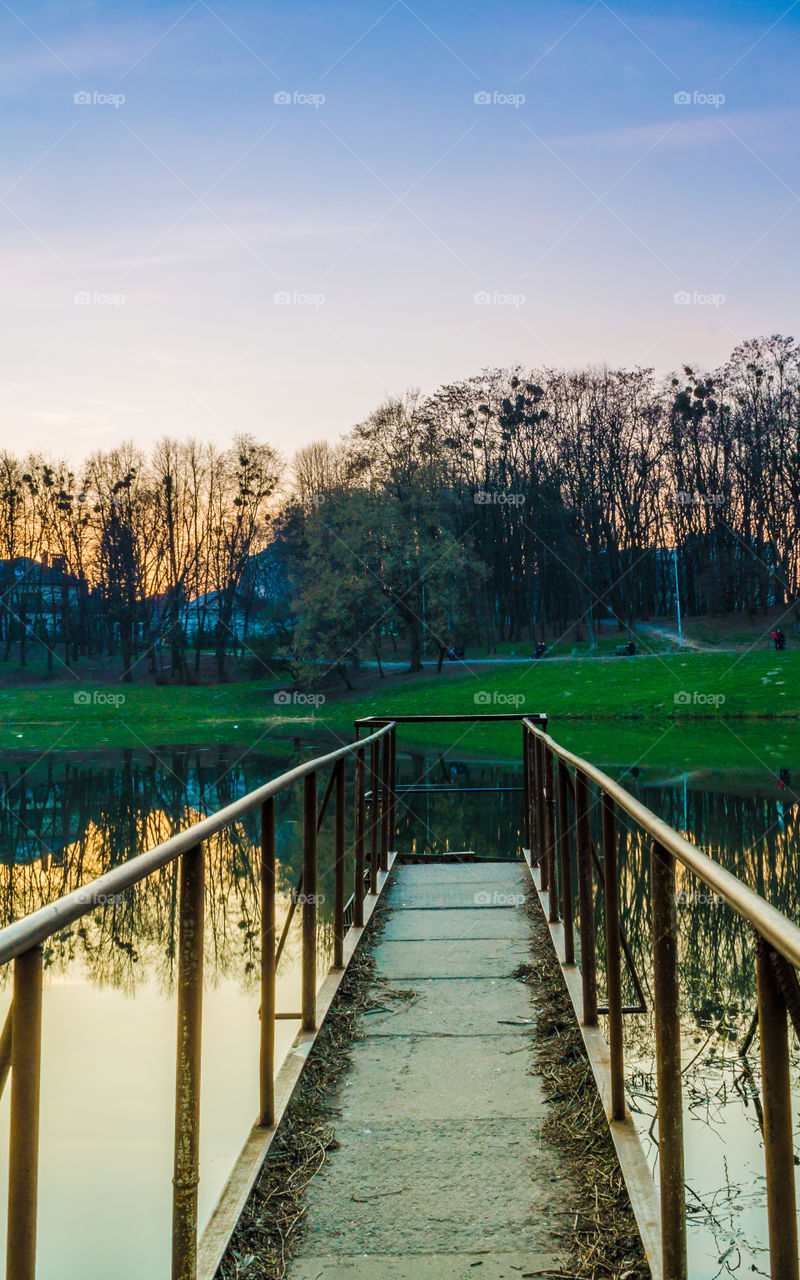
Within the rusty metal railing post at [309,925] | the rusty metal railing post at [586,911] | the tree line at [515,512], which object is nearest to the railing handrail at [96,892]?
the rusty metal railing post at [309,925]

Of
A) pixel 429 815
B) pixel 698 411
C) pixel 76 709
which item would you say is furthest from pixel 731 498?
pixel 429 815

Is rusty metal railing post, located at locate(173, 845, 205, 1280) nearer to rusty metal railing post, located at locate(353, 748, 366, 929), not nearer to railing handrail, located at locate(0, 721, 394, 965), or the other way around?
railing handrail, located at locate(0, 721, 394, 965)

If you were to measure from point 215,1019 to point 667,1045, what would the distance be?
4501 mm

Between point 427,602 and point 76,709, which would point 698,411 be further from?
point 76,709

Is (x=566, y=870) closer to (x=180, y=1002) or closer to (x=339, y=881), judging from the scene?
(x=339, y=881)

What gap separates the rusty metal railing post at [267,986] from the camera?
3.25 m

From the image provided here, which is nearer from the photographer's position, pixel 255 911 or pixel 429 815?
pixel 255 911

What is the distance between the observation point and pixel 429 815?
583 inches

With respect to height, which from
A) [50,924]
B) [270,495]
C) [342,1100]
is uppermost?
[270,495]

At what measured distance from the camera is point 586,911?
3.92 m

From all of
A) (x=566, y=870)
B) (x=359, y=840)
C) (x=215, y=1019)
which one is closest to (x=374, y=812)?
(x=359, y=840)

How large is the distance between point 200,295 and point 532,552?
34873 mm

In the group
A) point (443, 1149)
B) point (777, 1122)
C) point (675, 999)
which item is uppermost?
point (777, 1122)

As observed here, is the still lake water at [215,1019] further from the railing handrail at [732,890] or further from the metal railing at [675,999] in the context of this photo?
the railing handrail at [732,890]
